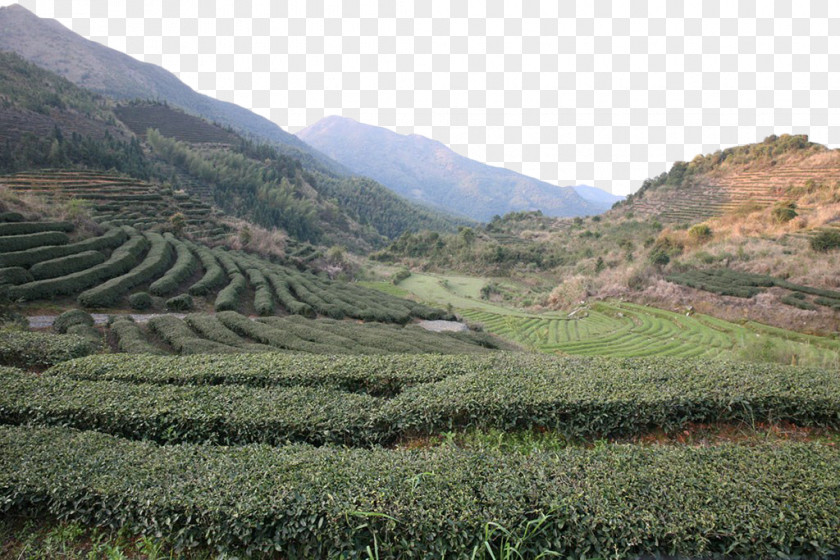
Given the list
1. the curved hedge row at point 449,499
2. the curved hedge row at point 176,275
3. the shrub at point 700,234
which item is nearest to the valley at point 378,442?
the curved hedge row at point 449,499

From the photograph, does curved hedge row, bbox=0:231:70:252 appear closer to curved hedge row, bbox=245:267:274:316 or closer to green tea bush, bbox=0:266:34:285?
green tea bush, bbox=0:266:34:285

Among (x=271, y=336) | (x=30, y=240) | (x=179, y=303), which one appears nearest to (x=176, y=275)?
(x=179, y=303)

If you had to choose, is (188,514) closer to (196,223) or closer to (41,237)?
(41,237)

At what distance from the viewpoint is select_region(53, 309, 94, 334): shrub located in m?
14.0

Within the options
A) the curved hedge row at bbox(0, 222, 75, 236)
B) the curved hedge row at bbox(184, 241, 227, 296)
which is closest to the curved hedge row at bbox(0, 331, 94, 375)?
the curved hedge row at bbox(184, 241, 227, 296)

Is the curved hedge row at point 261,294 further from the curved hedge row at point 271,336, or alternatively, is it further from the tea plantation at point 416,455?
the tea plantation at point 416,455

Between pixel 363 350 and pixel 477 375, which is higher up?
pixel 477 375

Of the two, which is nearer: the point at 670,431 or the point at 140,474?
the point at 140,474

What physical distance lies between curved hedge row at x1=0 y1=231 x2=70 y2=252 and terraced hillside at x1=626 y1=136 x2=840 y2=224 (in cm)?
6630

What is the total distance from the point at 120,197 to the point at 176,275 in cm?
2638

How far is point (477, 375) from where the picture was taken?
23.3 ft

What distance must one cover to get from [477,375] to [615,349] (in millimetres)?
18940

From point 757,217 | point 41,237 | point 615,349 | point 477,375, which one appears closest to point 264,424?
point 477,375

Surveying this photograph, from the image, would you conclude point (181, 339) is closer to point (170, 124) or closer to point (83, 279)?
point (83, 279)
